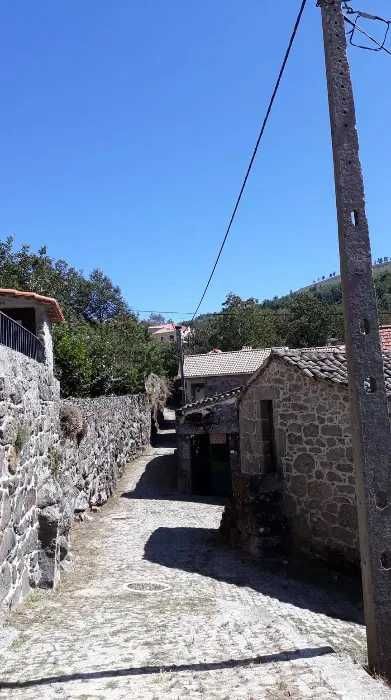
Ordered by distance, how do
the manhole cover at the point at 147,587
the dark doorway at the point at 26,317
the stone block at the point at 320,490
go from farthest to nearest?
the dark doorway at the point at 26,317
the stone block at the point at 320,490
the manhole cover at the point at 147,587

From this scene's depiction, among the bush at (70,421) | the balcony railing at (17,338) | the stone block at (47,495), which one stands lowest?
the stone block at (47,495)

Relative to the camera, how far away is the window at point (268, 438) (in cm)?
1159

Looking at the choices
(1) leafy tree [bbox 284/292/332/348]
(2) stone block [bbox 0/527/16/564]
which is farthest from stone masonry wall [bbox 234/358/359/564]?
(1) leafy tree [bbox 284/292/332/348]

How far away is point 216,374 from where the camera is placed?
1178 inches

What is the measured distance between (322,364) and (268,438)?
2080 mm

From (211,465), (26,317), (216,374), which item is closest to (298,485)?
(26,317)

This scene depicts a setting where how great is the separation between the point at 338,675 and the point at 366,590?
726 millimetres

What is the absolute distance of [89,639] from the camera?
17.9ft

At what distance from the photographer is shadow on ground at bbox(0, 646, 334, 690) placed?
4.34 m

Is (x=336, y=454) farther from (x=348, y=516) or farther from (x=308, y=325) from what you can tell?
(x=308, y=325)

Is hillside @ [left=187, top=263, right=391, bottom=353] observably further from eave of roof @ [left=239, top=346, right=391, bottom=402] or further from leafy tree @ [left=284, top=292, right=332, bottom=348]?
eave of roof @ [left=239, top=346, right=391, bottom=402]

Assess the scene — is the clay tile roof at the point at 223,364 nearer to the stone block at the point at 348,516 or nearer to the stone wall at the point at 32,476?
the stone wall at the point at 32,476

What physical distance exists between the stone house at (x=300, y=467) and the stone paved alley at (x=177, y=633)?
880mm

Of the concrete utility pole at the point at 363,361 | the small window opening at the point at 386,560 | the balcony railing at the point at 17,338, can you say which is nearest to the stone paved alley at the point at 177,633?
the concrete utility pole at the point at 363,361
